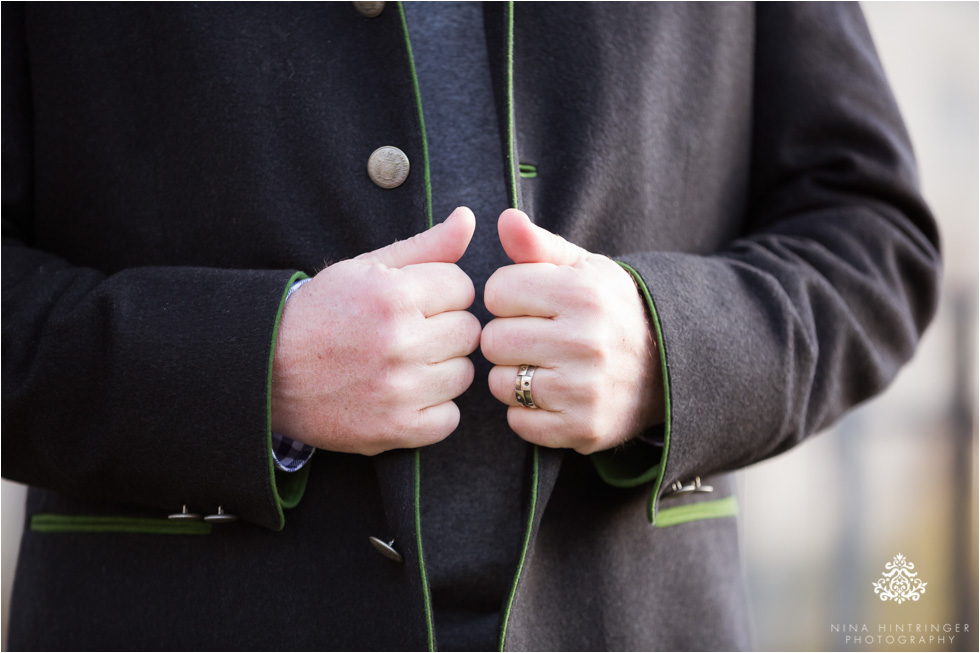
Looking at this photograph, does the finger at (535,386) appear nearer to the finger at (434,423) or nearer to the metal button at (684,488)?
the finger at (434,423)

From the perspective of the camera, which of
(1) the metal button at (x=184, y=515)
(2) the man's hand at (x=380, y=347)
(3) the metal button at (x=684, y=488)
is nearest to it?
(2) the man's hand at (x=380, y=347)

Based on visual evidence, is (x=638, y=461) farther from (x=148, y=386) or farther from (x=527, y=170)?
(x=148, y=386)

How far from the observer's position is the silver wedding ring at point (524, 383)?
39.7 inches

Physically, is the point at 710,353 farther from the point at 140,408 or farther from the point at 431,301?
the point at 140,408

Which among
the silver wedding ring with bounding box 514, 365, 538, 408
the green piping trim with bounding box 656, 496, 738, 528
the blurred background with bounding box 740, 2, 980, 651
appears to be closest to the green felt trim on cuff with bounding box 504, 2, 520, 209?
the silver wedding ring with bounding box 514, 365, 538, 408

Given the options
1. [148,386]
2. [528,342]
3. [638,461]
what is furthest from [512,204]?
[148,386]

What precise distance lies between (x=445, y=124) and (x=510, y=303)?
0.36 meters

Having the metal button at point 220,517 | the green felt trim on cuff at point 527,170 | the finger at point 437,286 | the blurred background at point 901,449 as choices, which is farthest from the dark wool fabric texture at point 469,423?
the blurred background at point 901,449

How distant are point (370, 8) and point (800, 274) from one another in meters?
0.80

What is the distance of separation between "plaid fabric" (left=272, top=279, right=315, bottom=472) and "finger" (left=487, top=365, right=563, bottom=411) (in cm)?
30

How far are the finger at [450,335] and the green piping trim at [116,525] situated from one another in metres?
0.45

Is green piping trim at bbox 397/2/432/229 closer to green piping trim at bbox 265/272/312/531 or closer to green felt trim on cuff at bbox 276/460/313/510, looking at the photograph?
green piping trim at bbox 265/272/312/531

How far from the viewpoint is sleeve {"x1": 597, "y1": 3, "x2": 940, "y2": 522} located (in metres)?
1.07

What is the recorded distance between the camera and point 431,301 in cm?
99
